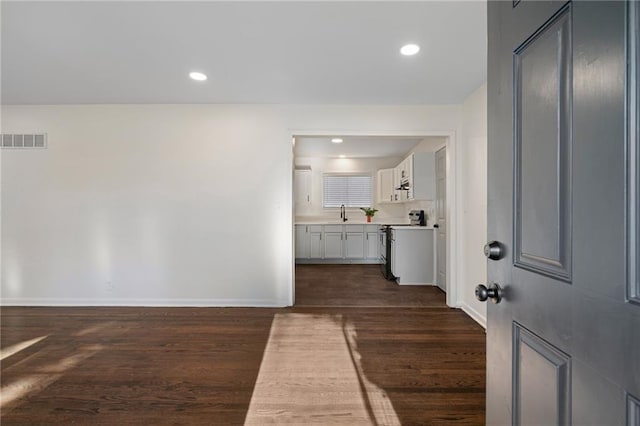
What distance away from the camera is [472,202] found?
3.14 meters

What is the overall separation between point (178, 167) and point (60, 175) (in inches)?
56.3

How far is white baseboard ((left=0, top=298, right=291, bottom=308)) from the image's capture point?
3434 mm

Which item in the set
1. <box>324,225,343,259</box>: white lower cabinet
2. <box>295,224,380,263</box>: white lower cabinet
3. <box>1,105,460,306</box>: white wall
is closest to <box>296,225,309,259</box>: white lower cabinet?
<box>295,224,380,263</box>: white lower cabinet

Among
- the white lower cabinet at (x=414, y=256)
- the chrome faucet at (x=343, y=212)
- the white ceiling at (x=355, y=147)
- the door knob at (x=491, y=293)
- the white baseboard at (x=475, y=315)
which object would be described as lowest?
the white baseboard at (x=475, y=315)

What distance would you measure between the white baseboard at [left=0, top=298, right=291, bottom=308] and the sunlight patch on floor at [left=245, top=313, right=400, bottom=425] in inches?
29.4

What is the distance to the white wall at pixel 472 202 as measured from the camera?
289cm

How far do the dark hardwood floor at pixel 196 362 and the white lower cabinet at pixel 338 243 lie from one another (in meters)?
2.82

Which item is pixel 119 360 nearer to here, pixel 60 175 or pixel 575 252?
pixel 60 175

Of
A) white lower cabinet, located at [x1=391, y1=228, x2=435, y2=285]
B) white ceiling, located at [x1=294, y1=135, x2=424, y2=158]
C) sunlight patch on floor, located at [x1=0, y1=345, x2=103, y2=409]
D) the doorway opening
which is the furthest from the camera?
white ceiling, located at [x1=294, y1=135, x2=424, y2=158]

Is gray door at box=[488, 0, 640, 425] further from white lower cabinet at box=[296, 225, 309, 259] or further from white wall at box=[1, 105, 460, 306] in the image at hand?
white lower cabinet at box=[296, 225, 309, 259]

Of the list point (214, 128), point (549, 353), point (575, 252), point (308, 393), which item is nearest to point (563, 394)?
point (549, 353)

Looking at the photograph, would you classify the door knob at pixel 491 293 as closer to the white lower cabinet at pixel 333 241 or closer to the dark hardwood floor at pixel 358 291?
the dark hardwood floor at pixel 358 291

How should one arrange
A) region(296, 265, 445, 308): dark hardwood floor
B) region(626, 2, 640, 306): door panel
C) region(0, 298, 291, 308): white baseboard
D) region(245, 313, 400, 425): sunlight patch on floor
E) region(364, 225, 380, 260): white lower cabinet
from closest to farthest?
1. region(626, 2, 640, 306): door panel
2. region(245, 313, 400, 425): sunlight patch on floor
3. region(0, 298, 291, 308): white baseboard
4. region(296, 265, 445, 308): dark hardwood floor
5. region(364, 225, 380, 260): white lower cabinet

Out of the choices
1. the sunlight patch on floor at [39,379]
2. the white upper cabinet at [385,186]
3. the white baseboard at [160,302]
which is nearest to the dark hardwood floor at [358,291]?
the white baseboard at [160,302]
